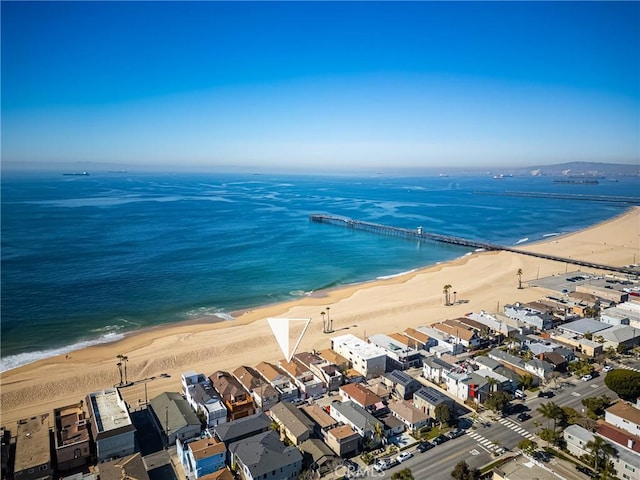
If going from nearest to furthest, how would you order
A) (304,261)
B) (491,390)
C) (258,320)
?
(491,390)
(258,320)
(304,261)

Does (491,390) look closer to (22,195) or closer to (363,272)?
(363,272)

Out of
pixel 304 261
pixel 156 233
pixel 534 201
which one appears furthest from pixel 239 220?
pixel 534 201

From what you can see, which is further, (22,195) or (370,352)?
(22,195)

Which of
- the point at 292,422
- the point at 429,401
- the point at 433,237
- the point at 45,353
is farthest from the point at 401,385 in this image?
the point at 433,237

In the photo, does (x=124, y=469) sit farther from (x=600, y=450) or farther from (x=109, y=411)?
(x=600, y=450)

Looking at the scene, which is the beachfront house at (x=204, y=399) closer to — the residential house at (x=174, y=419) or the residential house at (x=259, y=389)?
the residential house at (x=174, y=419)

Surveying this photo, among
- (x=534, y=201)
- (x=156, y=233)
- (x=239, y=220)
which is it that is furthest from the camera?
(x=534, y=201)
